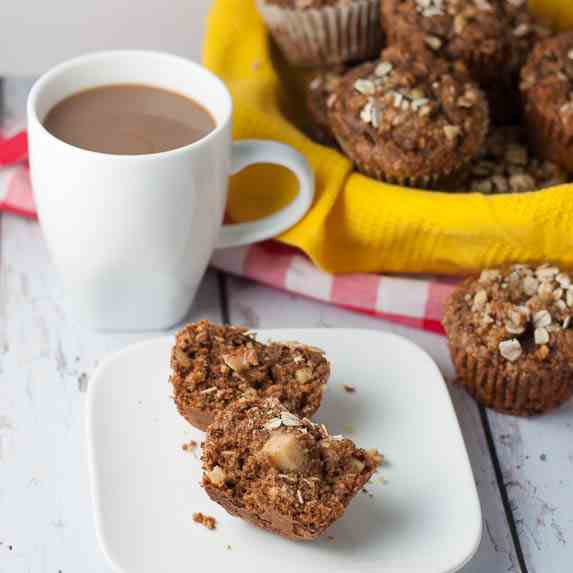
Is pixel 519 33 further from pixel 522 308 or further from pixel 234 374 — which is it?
pixel 234 374

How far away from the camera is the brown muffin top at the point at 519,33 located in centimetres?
199

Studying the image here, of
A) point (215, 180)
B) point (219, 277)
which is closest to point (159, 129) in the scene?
point (215, 180)

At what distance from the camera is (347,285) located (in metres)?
1.96

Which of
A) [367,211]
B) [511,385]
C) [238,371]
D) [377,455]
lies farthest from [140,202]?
[511,385]

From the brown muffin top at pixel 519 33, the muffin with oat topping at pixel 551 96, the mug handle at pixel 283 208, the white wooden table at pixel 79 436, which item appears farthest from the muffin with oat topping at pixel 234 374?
the brown muffin top at pixel 519 33

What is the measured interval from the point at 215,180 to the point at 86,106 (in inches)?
10.0

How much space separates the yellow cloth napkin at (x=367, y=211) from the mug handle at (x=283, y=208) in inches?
0.9

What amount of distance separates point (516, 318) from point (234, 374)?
1.48 ft

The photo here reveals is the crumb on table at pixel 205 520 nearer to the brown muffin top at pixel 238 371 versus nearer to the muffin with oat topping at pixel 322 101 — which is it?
the brown muffin top at pixel 238 371

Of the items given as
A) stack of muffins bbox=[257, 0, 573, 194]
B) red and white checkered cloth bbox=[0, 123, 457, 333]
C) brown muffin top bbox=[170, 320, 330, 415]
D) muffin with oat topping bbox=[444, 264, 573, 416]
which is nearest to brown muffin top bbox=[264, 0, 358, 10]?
stack of muffins bbox=[257, 0, 573, 194]

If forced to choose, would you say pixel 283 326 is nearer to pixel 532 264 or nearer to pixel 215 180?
pixel 215 180

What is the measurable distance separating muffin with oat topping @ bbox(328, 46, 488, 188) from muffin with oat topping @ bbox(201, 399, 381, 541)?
21.4 inches

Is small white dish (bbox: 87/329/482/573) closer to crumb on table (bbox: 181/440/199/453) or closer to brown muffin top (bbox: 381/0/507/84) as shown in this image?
crumb on table (bbox: 181/440/199/453)

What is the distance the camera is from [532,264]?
1.87 metres
